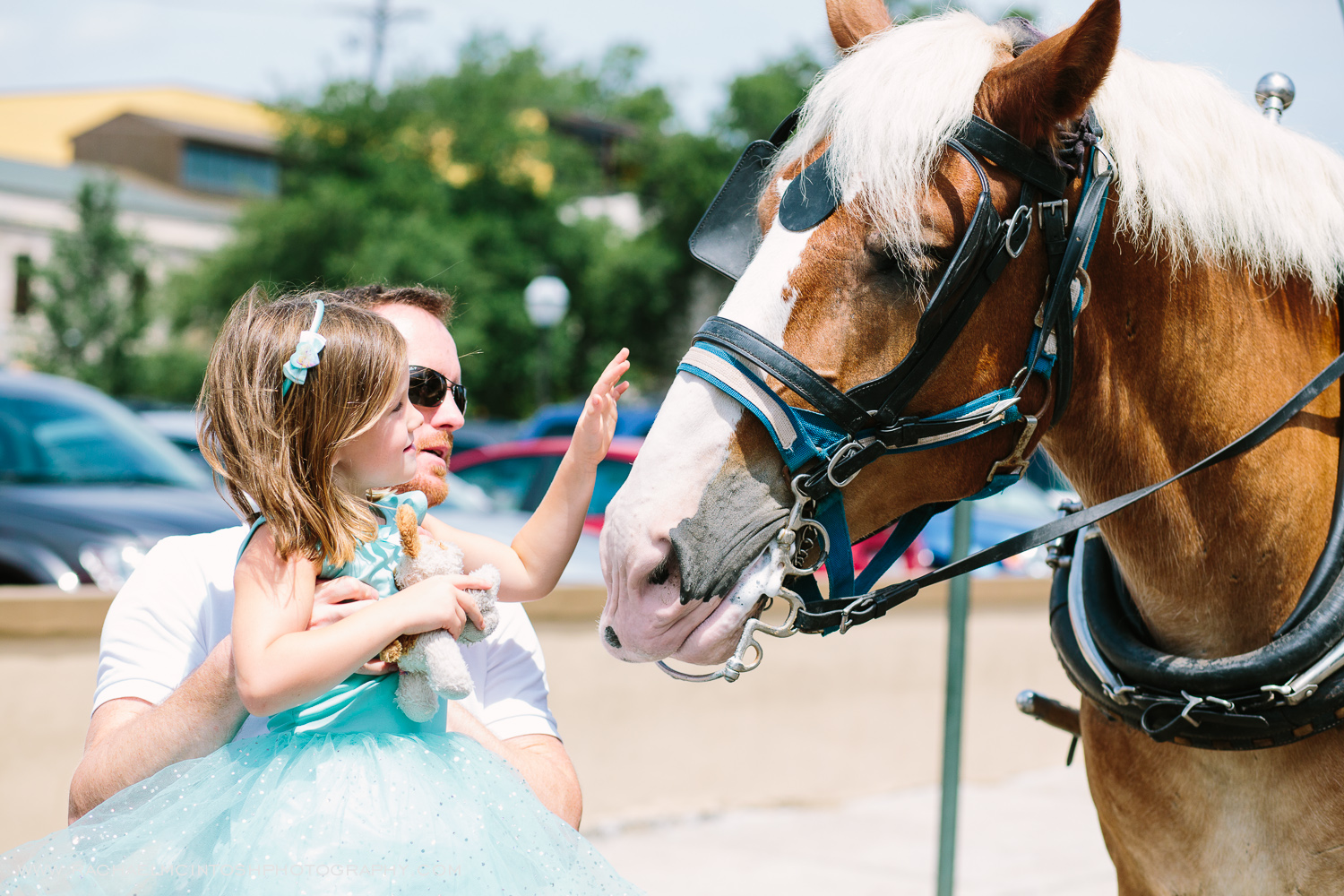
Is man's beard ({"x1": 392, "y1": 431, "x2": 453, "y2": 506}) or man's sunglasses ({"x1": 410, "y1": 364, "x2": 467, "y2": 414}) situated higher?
man's sunglasses ({"x1": 410, "y1": 364, "x2": 467, "y2": 414})

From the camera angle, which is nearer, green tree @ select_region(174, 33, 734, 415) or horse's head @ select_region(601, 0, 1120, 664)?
horse's head @ select_region(601, 0, 1120, 664)

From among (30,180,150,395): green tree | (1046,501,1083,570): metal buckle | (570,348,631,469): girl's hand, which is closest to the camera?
(570,348,631,469): girl's hand

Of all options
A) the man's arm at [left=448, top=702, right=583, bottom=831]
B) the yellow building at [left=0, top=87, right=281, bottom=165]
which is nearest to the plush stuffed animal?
the man's arm at [left=448, top=702, right=583, bottom=831]

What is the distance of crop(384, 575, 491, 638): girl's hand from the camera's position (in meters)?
1.51

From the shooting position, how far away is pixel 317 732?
1.57 m

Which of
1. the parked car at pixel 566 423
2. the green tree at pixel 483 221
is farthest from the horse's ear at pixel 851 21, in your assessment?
the green tree at pixel 483 221

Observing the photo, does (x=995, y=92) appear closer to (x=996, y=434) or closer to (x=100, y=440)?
(x=996, y=434)

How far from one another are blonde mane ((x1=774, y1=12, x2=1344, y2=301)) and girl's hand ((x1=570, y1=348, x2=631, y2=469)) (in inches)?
16.7

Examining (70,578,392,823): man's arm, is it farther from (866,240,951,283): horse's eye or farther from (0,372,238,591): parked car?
(0,372,238,591): parked car

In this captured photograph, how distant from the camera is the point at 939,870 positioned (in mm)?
3531

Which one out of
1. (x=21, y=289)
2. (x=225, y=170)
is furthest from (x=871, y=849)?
(x=225, y=170)

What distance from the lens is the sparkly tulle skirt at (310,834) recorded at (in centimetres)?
142

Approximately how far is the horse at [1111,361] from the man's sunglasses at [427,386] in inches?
20.6

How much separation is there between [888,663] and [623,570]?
4442 millimetres
